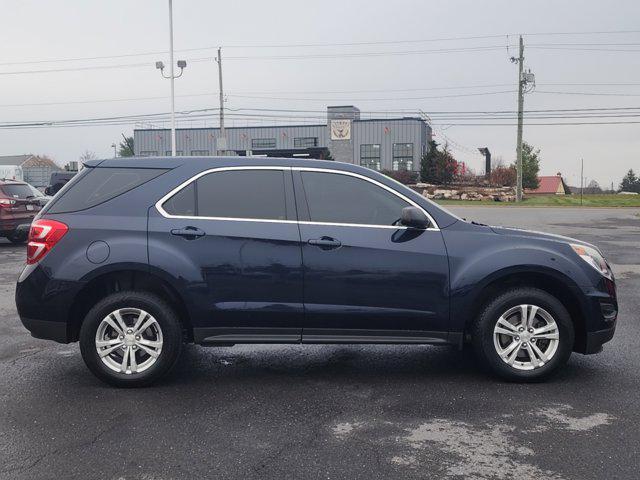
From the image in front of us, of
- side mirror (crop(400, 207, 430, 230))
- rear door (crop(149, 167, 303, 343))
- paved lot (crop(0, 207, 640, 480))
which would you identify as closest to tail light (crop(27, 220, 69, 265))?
rear door (crop(149, 167, 303, 343))

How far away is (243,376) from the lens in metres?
5.32

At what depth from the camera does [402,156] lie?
6819cm

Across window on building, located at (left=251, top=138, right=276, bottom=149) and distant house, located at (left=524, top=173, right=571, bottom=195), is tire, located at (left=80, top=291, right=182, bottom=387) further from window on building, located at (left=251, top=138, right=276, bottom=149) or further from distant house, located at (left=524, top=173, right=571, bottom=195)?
distant house, located at (left=524, top=173, right=571, bottom=195)

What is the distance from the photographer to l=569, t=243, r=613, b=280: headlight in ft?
16.7

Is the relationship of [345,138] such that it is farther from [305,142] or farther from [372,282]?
[372,282]

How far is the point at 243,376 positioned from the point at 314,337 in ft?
2.65

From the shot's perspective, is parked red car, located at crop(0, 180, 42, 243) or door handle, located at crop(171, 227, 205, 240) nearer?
door handle, located at crop(171, 227, 205, 240)

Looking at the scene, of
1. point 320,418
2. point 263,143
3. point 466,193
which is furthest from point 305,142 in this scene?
point 320,418

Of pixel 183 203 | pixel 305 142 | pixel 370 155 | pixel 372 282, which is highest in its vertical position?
pixel 305 142

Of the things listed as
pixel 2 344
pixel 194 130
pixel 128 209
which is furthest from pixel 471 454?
pixel 194 130

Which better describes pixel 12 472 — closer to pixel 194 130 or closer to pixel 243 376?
pixel 243 376

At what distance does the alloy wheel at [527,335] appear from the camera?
196 inches

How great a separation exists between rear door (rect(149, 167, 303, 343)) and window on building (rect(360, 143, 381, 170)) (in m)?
64.3

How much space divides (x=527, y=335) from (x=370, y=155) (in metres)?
65.2
